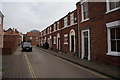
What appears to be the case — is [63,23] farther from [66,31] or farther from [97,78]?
[97,78]

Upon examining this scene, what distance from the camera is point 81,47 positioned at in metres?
16.3

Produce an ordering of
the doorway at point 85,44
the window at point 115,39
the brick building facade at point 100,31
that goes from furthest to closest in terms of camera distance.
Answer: the doorway at point 85,44
the brick building facade at point 100,31
the window at point 115,39

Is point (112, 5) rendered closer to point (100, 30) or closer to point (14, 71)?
point (100, 30)

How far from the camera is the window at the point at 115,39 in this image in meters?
10.6

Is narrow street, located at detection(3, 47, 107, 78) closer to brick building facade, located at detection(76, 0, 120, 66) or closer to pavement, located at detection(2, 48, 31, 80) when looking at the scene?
pavement, located at detection(2, 48, 31, 80)

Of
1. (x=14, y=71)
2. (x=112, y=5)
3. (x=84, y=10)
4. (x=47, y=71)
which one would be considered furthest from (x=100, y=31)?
(x=14, y=71)

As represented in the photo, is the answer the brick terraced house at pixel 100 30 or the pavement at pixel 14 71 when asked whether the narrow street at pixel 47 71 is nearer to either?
the pavement at pixel 14 71

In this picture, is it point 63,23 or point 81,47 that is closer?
point 81,47

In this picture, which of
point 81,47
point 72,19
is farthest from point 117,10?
point 72,19

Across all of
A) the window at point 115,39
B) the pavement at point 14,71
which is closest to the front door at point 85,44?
the window at point 115,39

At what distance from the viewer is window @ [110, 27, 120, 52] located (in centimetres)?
1055

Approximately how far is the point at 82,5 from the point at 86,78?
10905 millimetres

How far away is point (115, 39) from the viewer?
10.7 meters

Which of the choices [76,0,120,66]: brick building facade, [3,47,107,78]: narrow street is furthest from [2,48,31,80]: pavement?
[76,0,120,66]: brick building facade
